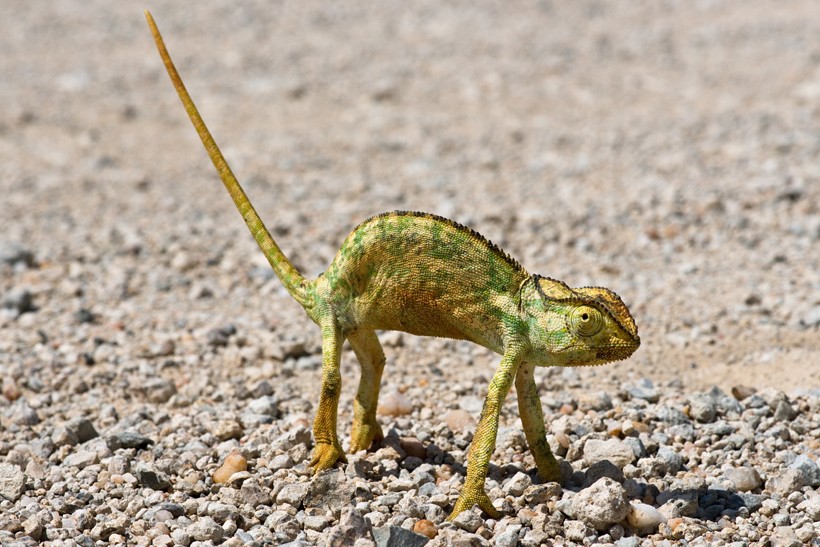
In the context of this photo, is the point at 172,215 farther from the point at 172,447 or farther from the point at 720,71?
the point at 720,71

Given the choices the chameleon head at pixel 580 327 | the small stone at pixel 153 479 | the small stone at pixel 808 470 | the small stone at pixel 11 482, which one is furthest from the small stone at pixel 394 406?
the small stone at pixel 808 470

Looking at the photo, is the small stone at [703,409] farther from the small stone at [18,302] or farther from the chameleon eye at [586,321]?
the small stone at [18,302]

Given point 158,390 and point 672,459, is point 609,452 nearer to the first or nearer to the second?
point 672,459

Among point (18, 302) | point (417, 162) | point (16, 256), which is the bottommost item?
point (18, 302)

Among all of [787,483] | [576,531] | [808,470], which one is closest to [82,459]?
[576,531]

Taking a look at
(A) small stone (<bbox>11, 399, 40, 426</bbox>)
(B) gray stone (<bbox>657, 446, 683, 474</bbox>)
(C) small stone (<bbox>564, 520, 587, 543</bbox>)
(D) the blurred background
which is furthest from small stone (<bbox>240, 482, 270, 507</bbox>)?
(D) the blurred background

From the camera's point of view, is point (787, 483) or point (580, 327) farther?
point (787, 483)

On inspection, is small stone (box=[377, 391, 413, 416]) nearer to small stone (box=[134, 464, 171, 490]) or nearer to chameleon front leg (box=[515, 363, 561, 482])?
chameleon front leg (box=[515, 363, 561, 482])
